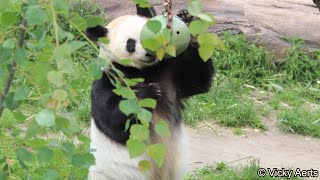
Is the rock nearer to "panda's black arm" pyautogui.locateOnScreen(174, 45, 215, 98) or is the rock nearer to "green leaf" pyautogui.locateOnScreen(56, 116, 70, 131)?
"panda's black arm" pyautogui.locateOnScreen(174, 45, 215, 98)

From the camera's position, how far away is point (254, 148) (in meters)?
5.59

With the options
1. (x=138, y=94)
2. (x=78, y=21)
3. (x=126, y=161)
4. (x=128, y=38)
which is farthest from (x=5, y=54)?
(x=126, y=161)

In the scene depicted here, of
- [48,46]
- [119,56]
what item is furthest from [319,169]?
[48,46]

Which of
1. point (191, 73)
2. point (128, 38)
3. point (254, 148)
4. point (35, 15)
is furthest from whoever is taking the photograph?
point (254, 148)

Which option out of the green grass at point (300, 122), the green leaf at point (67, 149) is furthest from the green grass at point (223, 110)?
the green leaf at point (67, 149)

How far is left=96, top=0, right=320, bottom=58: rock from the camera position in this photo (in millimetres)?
7055

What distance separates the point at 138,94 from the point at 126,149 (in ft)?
1.20

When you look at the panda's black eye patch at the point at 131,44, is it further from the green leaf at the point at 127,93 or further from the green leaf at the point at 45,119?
the green leaf at the point at 45,119

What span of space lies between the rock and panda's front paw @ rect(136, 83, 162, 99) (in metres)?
3.50

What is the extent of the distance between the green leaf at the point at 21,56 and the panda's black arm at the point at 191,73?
7.02 ft

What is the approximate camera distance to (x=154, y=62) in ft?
12.3

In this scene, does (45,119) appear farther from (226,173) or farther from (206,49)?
(226,173)

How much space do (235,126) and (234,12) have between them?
1.75m

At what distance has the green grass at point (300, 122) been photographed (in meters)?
5.98
